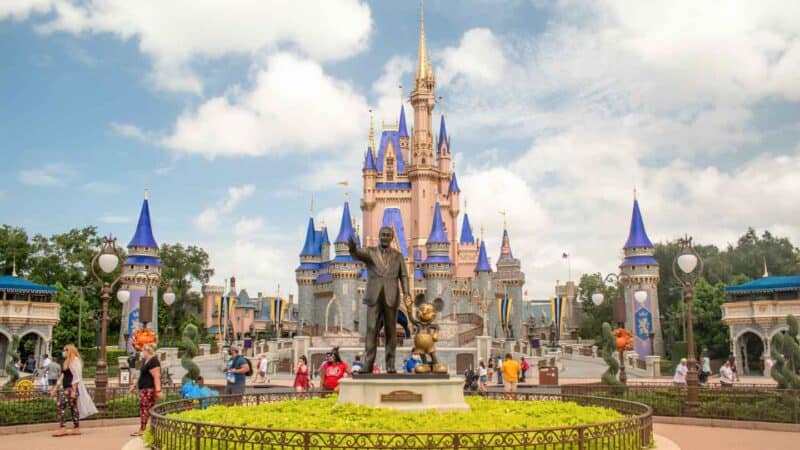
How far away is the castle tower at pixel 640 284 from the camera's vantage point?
4903 centimetres

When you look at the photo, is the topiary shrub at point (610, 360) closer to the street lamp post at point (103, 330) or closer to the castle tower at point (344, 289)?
the street lamp post at point (103, 330)

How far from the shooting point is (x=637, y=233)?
174 feet

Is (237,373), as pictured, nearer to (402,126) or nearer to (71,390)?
(71,390)

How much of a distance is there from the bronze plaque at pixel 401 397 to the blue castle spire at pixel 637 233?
45.4 meters

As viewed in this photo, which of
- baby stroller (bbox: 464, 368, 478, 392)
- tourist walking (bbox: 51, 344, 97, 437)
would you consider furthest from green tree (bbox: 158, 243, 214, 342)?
tourist walking (bbox: 51, 344, 97, 437)

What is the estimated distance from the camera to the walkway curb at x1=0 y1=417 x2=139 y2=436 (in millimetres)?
13258

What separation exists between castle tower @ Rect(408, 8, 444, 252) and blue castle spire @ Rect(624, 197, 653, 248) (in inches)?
873

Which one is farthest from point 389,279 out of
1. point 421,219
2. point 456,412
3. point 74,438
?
point 421,219

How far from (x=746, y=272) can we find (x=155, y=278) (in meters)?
48.7

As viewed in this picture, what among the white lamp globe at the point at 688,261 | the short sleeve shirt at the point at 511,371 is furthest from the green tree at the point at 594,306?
the white lamp globe at the point at 688,261

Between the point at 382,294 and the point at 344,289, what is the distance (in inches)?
1990

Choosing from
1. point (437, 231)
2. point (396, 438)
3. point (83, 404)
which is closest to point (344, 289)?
point (437, 231)

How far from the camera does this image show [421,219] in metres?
71.6

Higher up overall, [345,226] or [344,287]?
[345,226]
